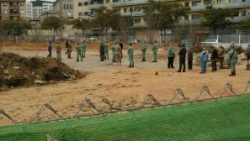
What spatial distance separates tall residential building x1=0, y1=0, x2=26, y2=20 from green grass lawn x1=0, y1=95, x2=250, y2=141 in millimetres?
95241

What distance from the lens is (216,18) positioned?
188 ft

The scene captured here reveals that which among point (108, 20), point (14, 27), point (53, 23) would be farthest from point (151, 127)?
point (14, 27)

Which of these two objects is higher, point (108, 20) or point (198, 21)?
point (108, 20)

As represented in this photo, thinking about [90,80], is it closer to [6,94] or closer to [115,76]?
[115,76]

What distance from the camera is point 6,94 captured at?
53.3 feet

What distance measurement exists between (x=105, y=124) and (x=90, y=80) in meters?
12.7

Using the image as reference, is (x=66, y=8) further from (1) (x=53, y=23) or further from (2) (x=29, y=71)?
(2) (x=29, y=71)

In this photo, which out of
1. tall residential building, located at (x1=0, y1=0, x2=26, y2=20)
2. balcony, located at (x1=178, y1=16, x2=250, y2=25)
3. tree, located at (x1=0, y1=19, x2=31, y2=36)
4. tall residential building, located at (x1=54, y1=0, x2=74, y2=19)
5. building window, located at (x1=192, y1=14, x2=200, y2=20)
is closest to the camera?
balcony, located at (x1=178, y1=16, x2=250, y2=25)

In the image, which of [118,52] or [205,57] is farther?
[118,52]

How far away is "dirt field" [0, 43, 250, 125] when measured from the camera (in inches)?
504

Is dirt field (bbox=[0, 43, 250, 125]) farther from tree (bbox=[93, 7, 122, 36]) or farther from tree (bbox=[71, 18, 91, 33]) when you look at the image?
tree (bbox=[71, 18, 91, 33])

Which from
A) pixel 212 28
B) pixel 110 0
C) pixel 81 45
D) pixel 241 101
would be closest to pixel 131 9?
pixel 110 0

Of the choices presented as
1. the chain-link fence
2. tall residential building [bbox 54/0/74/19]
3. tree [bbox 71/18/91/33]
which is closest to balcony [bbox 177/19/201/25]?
tree [bbox 71/18/91/33]

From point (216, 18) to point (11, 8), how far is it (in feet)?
197
